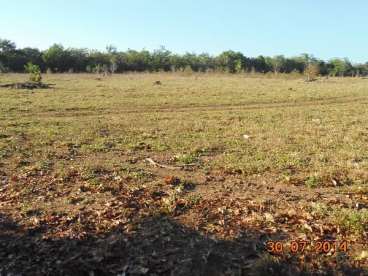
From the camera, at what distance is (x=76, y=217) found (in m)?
7.52

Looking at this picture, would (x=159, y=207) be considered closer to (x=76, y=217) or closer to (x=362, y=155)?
(x=76, y=217)

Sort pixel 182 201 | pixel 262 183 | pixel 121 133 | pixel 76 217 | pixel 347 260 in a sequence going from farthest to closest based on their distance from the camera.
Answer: pixel 121 133 < pixel 262 183 < pixel 182 201 < pixel 76 217 < pixel 347 260

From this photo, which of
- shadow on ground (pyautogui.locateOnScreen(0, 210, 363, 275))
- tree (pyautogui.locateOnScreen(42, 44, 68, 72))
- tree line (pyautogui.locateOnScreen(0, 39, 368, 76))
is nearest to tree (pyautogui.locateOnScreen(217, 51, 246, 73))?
tree line (pyautogui.locateOnScreen(0, 39, 368, 76))

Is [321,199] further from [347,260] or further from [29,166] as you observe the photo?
[29,166]

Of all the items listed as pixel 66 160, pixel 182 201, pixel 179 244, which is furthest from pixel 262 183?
pixel 66 160

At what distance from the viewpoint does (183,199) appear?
26.7 ft

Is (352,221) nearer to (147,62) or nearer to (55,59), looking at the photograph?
(55,59)

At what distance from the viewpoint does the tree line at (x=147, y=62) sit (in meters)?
80.4

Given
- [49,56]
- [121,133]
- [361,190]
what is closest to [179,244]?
[361,190]

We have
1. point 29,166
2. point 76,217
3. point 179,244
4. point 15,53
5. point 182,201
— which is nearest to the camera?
point 179,244

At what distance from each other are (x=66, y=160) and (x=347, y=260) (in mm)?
7595

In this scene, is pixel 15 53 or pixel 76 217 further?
pixel 15 53
